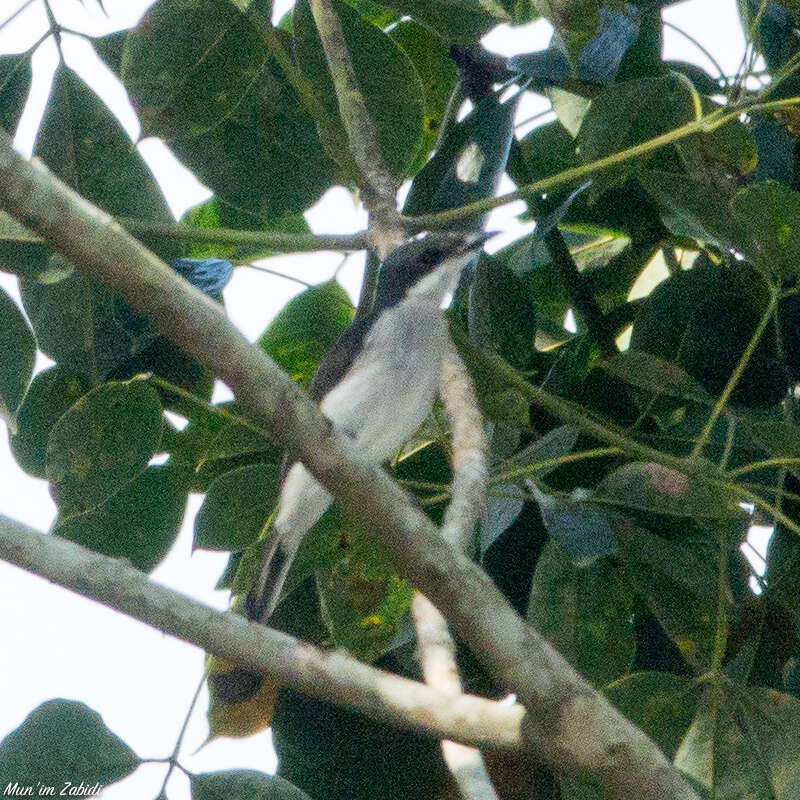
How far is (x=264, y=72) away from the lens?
9.18 feet

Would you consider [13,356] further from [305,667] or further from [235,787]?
[305,667]

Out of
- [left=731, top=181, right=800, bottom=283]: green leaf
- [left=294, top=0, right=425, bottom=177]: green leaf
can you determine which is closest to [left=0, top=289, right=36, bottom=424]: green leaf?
[left=294, top=0, right=425, bottom=177]: green leaf

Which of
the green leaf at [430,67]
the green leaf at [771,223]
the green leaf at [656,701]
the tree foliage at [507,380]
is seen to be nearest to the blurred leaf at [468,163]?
the tree foliage at [507,380]

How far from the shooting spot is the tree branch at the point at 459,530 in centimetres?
181

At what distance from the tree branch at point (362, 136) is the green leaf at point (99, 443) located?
1.79ft

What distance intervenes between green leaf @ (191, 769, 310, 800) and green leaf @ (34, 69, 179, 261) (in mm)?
1108

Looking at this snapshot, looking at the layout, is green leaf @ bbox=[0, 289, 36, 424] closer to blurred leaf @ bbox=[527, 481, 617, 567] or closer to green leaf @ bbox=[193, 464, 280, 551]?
green leaf @ bbox=[193, 464, 280, 551]

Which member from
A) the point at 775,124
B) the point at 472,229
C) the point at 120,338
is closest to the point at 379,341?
the point at 472,229

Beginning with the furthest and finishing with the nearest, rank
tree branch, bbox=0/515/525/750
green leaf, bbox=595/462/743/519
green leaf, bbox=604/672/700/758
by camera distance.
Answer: green leaf, bbox=604/672/700/758 < green leaf, bbox=595/462/743/519 < tree branch, bbox=0/515/525/750

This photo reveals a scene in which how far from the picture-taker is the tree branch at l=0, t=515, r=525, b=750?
167 cm

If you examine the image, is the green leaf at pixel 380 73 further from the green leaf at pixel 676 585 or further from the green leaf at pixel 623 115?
the green leaf at pixel 676 585

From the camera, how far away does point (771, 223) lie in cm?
215

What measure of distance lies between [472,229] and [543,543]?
32.9 inches

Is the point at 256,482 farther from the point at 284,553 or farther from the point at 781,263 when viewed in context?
the point at 781,263
